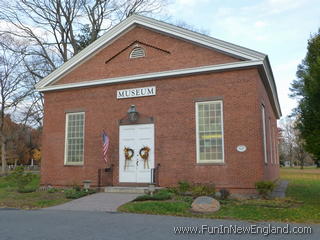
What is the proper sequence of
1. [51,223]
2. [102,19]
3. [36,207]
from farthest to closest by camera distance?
[102,19], [36,207], [51,223]

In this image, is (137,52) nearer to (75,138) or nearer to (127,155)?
(127,155)

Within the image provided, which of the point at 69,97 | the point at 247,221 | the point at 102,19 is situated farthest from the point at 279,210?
the point at 102,19

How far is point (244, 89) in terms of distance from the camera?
13.7 m

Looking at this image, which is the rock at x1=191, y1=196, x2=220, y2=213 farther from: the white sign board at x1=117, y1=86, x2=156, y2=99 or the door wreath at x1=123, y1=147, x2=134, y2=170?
the white sign board at x1=117, y1=86, x2=156, y2=99

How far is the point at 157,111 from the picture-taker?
1514 cm

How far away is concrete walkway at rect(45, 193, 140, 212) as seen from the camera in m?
11.4

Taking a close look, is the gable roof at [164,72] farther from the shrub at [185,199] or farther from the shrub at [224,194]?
the shrub at [185,199]

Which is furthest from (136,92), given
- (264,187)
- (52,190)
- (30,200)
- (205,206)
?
(205,206)

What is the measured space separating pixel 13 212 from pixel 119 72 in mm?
8140

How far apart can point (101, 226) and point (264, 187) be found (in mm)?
6545

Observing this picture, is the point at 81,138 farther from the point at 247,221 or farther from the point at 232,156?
the point at 247,221

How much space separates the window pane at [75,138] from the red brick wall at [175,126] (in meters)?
0.33

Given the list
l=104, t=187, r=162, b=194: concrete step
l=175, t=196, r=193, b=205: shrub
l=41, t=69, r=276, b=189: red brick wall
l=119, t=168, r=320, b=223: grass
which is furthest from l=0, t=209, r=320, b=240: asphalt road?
l=41, t=69, r=276, b=189: red brick wall

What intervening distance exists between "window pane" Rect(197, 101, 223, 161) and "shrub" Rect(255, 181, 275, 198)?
2016 millimetres
